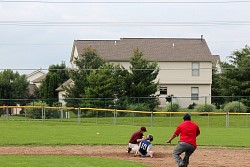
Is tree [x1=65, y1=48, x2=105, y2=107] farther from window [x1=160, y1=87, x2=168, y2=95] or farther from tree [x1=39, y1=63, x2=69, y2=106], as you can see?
tree [x1=39, y1=63, x2=69, y2=106]

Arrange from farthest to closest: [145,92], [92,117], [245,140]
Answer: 1. [145,92]
2. [92,117]
3. [245,140]

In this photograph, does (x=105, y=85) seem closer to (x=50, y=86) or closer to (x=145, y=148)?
(x=50, y=86)

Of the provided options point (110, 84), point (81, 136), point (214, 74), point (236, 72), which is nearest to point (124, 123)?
point (110, 84)

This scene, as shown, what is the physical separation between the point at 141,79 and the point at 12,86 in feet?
79.8

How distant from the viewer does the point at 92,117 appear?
47.6m

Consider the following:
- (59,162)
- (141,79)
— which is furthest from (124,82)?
(59,162)

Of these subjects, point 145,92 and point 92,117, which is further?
point 145,92

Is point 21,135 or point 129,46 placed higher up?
point 129,46

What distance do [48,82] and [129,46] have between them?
11584 millimetres

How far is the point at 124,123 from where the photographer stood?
4403 centimetres

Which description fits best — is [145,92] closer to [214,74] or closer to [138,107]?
[138,107]

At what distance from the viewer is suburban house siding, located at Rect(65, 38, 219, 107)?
204ft

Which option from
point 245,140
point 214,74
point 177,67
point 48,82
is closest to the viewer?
point 245,140

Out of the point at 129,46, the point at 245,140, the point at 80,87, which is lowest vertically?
the point at 245,140
